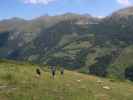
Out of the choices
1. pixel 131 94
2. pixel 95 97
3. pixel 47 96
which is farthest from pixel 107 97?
pixel 47 96

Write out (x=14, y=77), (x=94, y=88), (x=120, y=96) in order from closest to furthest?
(x=120, y=96), (x=94, y=88), (x=14, y=77)

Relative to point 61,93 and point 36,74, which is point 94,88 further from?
point 36,74

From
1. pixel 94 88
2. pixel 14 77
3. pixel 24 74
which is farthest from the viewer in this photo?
pixel 24 74

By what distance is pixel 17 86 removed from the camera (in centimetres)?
2855

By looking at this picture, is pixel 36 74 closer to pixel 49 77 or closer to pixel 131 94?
pixel 49 77

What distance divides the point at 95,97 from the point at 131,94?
175 inches

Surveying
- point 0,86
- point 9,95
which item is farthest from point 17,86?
point 9,95

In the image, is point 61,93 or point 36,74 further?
point 36,74

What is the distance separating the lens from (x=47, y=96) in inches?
983

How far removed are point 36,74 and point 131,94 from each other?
1196 cm

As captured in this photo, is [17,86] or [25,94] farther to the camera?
[17,86]

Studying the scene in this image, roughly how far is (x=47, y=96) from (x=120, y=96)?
256 inches

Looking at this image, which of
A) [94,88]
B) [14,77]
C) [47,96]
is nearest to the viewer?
[47,96]

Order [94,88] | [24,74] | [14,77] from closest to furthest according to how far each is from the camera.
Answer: [94,88], [14,77], [24,74]
